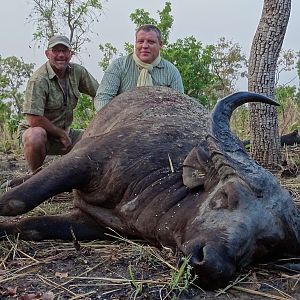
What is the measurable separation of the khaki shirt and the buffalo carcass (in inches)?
68.1

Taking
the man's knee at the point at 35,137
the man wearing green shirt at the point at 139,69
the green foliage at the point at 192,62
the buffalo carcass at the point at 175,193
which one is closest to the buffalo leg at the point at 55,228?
the buffalo carcass at the point at 175,193

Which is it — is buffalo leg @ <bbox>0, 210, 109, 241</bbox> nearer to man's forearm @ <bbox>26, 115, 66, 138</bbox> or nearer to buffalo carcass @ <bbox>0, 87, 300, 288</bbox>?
buffalo carcass @ <bbox>0, 87, 300, 288</bbox>

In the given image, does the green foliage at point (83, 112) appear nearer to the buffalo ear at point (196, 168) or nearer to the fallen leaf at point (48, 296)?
the buffalo ear at point (196, 168)

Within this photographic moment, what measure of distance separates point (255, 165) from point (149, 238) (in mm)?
929

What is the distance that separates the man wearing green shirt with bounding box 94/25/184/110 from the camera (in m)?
7.48

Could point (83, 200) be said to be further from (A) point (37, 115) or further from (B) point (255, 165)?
(A) point (37, 115)

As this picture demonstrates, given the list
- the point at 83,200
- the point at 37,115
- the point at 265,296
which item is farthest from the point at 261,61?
the point at 265,296

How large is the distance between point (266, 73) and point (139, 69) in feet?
4.97

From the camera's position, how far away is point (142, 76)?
24.7 ft

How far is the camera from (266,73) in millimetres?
7051

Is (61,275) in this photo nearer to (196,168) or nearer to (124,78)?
(196,168)

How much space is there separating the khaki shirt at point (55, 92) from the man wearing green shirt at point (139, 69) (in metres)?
0.36

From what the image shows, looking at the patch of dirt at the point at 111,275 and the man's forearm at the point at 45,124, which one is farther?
the man's forearm at the point at 45,124

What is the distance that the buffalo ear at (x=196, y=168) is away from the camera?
159 inches
